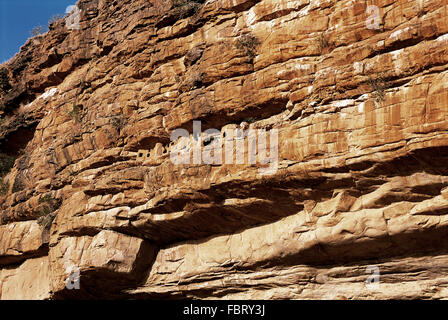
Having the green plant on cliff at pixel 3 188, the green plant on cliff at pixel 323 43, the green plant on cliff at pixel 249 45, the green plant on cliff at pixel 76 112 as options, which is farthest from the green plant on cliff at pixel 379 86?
the green plant on cliff at pixel 3 188

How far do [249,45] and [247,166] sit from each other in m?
3.34

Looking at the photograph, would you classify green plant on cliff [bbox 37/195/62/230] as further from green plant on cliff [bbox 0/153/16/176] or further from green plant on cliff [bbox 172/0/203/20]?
green plant on cliff [bbox 172/0/203/20]

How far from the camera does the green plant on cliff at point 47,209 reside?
18.2m

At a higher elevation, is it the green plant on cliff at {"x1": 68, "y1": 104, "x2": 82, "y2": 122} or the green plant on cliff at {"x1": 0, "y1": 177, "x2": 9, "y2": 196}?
the green plant on cliff at {"x1": 68, "y1": 104, "x2": 82, "y2": 122}

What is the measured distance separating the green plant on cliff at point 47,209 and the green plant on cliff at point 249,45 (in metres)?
8.47

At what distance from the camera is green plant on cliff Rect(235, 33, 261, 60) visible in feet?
46.2

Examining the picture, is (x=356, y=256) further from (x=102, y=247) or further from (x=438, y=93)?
(x=102, y=247)

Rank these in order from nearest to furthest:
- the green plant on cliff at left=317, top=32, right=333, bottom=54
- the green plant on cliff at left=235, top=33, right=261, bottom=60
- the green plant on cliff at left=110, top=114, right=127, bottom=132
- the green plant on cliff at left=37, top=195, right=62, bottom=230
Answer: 1. the green plant on cliff at left=317, top=32, right=333, bottom=54
2. the green plant on cliff at left=235, top=33, right=261, bottom=60
3. the green plant on cliff at left=110, top=114, right=127, bottom=132
4. the green plant on cliff at left=37, top=195, right=62, bottom=230

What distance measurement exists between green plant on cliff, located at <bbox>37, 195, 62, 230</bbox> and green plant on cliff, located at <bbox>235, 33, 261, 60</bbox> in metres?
8.47

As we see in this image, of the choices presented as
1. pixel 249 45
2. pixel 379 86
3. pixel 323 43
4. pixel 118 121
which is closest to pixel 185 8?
pixel 249 45

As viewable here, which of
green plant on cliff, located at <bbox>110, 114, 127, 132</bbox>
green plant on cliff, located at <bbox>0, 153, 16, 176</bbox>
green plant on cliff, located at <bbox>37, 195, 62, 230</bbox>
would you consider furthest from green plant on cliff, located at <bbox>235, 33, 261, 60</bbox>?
green plant on cliff, located at <bbox>0, 153, 16, 176</bbox>

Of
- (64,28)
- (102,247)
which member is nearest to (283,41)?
(102,247)

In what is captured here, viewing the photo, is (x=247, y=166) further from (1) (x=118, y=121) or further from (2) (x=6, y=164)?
(2) (x=6, y=164)

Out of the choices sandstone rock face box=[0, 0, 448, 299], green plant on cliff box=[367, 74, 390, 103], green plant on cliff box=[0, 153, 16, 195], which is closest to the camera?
sandstone rock face box=[0, 0, 448, 299]
